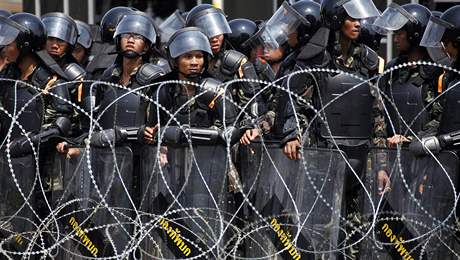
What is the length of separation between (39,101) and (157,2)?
23.8 ft

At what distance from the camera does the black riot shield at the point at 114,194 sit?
313 inches

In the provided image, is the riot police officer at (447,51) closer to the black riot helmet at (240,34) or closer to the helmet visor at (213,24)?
the helmet visor at (213,24)

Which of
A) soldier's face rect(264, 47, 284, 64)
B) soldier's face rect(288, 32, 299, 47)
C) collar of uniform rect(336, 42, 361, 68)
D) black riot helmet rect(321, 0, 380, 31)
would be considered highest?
black riot helmet rect(321, 0, 380, 31)

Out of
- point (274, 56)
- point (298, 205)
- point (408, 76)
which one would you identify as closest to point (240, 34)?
point (274, 56)

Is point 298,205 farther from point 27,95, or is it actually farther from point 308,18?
point 27,95

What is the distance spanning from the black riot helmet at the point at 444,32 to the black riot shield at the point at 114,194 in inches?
75.7

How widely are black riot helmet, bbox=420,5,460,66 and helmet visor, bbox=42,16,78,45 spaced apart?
9.69ft

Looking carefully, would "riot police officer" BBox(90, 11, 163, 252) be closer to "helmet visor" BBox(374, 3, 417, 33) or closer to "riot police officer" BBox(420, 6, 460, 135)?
"helmet visor" BBox(374, 3, 417, 33)

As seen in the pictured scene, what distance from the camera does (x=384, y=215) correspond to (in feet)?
24.9

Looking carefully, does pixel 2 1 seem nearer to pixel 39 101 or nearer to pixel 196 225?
pixel 39 101

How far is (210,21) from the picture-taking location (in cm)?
960

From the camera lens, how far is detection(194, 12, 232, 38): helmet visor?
31.2 feet

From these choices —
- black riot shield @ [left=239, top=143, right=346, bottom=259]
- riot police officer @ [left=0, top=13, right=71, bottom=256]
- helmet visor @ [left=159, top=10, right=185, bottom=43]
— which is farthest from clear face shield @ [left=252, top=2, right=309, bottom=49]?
helmet visor @ [left=159, top=10, right=185, bottom=43]

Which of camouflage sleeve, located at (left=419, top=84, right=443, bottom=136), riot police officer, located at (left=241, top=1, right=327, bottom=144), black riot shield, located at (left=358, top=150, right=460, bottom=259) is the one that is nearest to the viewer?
black riot shield, located at (left=358, top=150, right=460, bottom=259)
